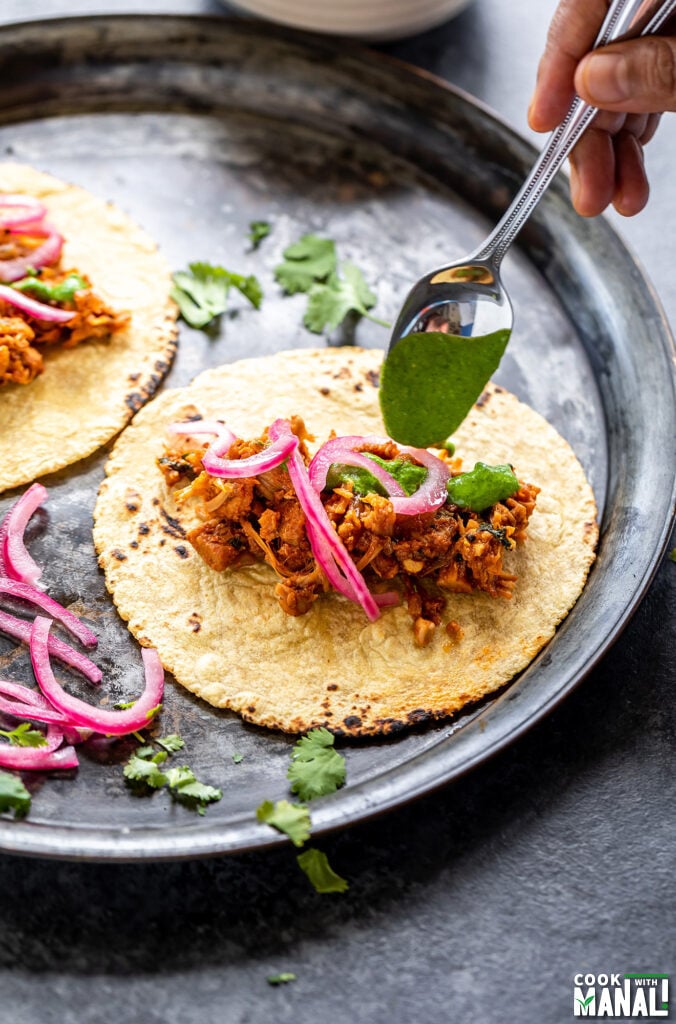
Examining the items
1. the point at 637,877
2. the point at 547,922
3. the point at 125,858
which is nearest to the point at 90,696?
the point at 125,858

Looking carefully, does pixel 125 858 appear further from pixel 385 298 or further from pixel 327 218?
pixel 327 218

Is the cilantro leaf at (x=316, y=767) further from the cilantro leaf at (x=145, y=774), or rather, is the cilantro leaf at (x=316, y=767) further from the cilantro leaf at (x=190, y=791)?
the cilantro leaf at (x=145, y=774)

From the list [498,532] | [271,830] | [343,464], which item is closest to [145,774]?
[271,830]

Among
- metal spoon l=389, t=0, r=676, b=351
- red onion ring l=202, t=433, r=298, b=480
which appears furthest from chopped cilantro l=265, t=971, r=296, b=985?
metal spoon l=389, t=0, r=676, b=351

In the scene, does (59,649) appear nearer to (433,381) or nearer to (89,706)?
(89,706)

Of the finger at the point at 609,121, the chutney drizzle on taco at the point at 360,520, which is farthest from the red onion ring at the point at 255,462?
the finger at the point at 609,121
